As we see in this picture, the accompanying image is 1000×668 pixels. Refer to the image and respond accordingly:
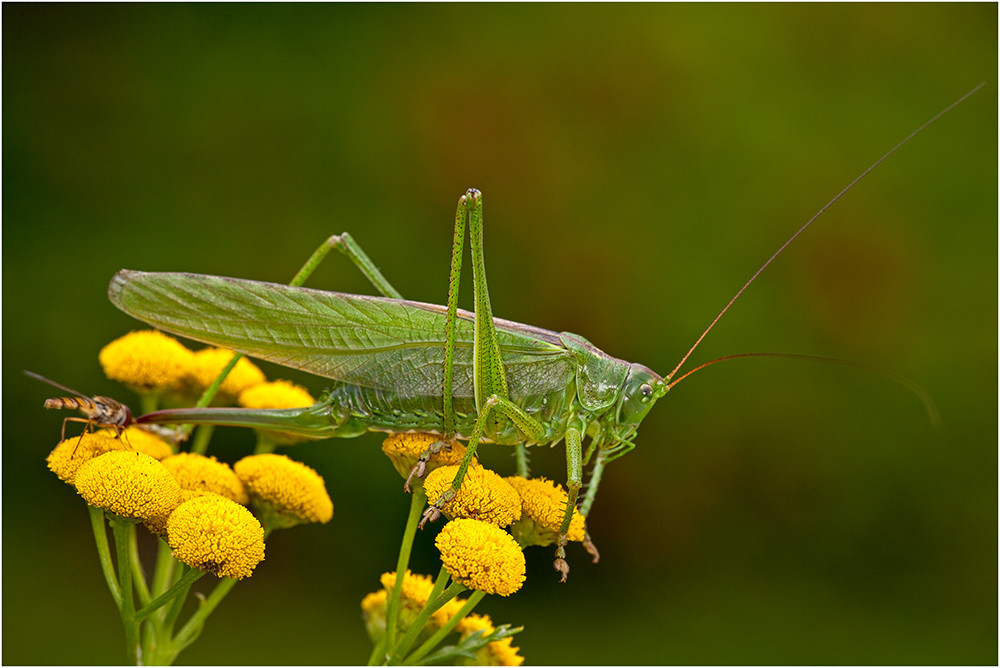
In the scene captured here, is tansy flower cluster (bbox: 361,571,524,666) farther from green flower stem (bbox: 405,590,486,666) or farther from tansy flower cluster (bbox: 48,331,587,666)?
green flower stem (bbox: 405,590,486,666)

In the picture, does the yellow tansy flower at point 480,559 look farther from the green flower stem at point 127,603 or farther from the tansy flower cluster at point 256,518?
the green flower stem at point 127,603

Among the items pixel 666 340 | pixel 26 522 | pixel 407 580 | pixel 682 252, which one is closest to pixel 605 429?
pixel 407 580

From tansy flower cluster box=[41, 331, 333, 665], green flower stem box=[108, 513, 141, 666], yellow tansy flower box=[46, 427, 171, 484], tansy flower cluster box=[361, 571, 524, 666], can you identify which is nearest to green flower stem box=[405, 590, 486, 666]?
tansy flower cluster box=[361, 571, 524, 666]

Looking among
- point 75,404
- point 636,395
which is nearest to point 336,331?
point 75,404

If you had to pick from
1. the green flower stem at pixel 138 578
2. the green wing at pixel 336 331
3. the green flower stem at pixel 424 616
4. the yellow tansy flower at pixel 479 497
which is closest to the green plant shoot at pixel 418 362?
the green wing at pixel 336 331

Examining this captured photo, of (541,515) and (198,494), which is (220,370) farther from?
(541,515)

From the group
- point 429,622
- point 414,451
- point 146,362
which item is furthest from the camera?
point 146,362

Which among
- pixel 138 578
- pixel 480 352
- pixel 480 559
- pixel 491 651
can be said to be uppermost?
pixel 480 352
